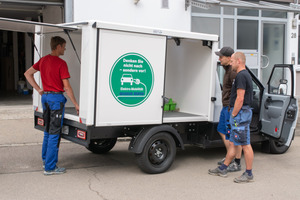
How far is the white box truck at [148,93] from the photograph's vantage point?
494cm

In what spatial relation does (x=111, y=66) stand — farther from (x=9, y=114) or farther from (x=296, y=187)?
(x=9, y=114)

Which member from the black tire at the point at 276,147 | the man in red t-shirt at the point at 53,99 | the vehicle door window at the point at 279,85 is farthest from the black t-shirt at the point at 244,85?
the man in red t-shirt at the point at 53,99

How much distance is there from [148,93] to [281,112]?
7.91 ft

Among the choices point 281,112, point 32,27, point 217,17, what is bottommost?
point 281,112

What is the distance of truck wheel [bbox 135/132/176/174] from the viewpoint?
5363 mm

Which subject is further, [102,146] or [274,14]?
[274,14]

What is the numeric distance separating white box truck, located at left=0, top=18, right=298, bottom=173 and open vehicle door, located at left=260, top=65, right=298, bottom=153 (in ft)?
0.06

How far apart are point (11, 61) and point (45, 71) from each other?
12.4m

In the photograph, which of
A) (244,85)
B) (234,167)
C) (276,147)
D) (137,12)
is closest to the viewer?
(244,85)

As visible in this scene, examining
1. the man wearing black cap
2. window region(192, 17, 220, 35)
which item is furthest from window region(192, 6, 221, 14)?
the man wearing black cap

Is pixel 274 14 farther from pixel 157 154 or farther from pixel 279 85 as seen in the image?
pixel 157 154

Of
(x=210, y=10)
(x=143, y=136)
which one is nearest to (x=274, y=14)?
(x=210, y=10)

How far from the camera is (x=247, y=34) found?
41.7ft

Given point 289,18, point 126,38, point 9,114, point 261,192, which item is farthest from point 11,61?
point 261,192
